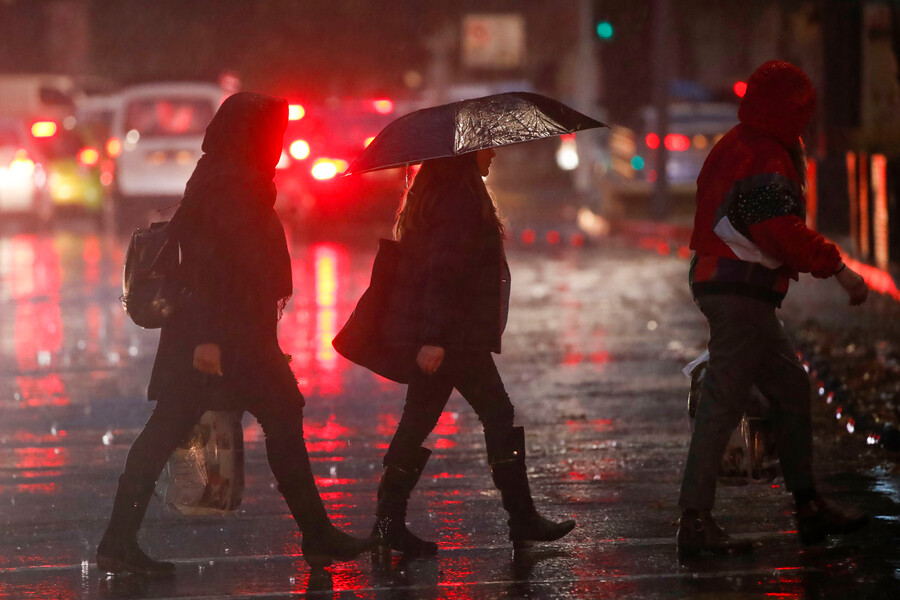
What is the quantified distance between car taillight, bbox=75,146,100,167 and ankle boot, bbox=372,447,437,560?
20.3m

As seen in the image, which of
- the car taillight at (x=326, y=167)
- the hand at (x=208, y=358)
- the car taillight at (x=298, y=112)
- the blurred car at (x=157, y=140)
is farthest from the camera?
the blurred car at (x=157, y=140)

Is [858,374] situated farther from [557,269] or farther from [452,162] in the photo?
[557,269]

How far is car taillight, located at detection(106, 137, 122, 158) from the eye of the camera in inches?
880

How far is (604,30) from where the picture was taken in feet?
71.4

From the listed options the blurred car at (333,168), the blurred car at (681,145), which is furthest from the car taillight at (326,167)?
the blurred car at (681,145)

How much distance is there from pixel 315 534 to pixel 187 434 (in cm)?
58

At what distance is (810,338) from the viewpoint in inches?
411

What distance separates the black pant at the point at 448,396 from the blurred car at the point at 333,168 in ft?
47.2

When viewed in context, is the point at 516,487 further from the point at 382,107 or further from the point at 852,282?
the point at 382,107

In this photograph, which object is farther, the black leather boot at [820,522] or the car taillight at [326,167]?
the car taillight at [326,167]

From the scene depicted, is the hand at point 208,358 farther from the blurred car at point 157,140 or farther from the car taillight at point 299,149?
the blurred car at point 157,140

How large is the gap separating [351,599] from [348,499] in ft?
4.90

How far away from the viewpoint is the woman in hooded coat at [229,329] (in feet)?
16.6

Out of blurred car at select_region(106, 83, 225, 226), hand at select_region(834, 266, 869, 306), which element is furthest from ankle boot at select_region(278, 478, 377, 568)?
blurred car at select_region(106, 83, 225, 226)
